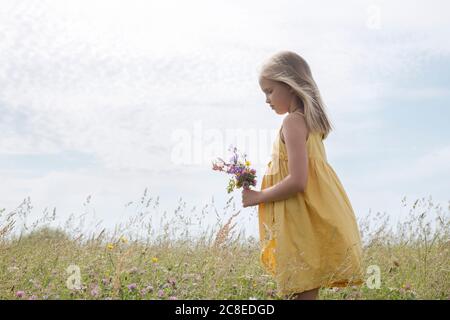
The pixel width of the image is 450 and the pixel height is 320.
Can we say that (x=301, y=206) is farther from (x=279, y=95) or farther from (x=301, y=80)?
(x=301, y=80)

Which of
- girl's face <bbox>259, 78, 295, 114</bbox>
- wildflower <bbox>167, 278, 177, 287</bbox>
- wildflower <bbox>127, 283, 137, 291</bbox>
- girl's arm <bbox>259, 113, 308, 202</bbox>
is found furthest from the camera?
wildflower <bbox>167, 278, 177, 287</bbox>

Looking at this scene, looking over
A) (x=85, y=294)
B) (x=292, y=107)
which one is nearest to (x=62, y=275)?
(x=85, y=294)

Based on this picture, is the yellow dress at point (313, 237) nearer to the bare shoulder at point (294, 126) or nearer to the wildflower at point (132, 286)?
the bare shoulder at point (294, 126)

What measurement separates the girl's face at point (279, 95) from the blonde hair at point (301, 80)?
0.03m

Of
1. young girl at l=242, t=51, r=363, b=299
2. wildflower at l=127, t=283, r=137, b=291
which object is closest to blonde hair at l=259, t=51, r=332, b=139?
young girl at l=242, t=51, r=363, b=299

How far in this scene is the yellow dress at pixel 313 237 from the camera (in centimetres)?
404

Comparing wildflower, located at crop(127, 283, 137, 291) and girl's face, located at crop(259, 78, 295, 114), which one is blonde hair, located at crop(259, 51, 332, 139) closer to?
girl's face, located at crop(259, 78, 295, 114)

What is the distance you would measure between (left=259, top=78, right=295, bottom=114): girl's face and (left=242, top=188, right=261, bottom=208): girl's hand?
25.4 inches

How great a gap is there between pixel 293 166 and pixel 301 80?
2.40ft

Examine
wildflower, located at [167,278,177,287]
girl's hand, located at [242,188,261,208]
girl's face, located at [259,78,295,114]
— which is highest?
girl's face, located at [259,78,295,114]

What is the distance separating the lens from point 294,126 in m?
4.13

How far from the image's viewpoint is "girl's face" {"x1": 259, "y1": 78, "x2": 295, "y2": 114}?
4.30 m

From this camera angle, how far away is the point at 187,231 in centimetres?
635

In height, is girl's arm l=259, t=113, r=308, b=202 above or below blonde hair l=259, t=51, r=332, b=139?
below
